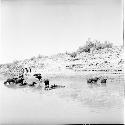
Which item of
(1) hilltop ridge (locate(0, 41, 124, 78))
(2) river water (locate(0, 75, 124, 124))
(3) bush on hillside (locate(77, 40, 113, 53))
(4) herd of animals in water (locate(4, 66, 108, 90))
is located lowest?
(2) river water (locate(0, 75, 124, 124))

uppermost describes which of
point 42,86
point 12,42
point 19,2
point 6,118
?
point 19,2

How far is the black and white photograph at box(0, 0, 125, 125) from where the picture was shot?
3025 mm

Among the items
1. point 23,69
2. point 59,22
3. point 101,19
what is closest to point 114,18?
point 101,19

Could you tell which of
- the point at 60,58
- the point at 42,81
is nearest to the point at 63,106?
the point at 42,81

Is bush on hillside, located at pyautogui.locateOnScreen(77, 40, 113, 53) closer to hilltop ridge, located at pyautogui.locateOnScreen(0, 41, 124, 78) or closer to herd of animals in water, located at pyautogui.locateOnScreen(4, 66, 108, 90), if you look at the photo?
hilltop ridge, located at pyautogui.locateOnScreen(0, 41, 124, 78)

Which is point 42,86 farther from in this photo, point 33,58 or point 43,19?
point 43,19

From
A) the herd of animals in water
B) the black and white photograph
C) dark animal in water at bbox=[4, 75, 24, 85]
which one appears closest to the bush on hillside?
the black and white photograph

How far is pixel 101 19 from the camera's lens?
120 inches

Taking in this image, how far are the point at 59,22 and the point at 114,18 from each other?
528 mm

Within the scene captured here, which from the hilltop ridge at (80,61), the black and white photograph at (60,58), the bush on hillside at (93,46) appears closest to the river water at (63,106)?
the black and white photograph at (60,58)

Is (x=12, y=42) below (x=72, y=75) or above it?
above

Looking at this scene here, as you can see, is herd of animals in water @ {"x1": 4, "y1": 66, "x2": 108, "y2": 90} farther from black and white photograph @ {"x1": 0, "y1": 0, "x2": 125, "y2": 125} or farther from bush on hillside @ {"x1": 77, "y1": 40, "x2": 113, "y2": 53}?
bush on hillside @ {"x1": 77, "y1": 40, "x2": 113, "y2": 53}

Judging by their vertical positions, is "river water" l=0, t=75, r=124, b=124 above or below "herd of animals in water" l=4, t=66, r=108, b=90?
below

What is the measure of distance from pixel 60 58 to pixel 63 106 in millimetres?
458
